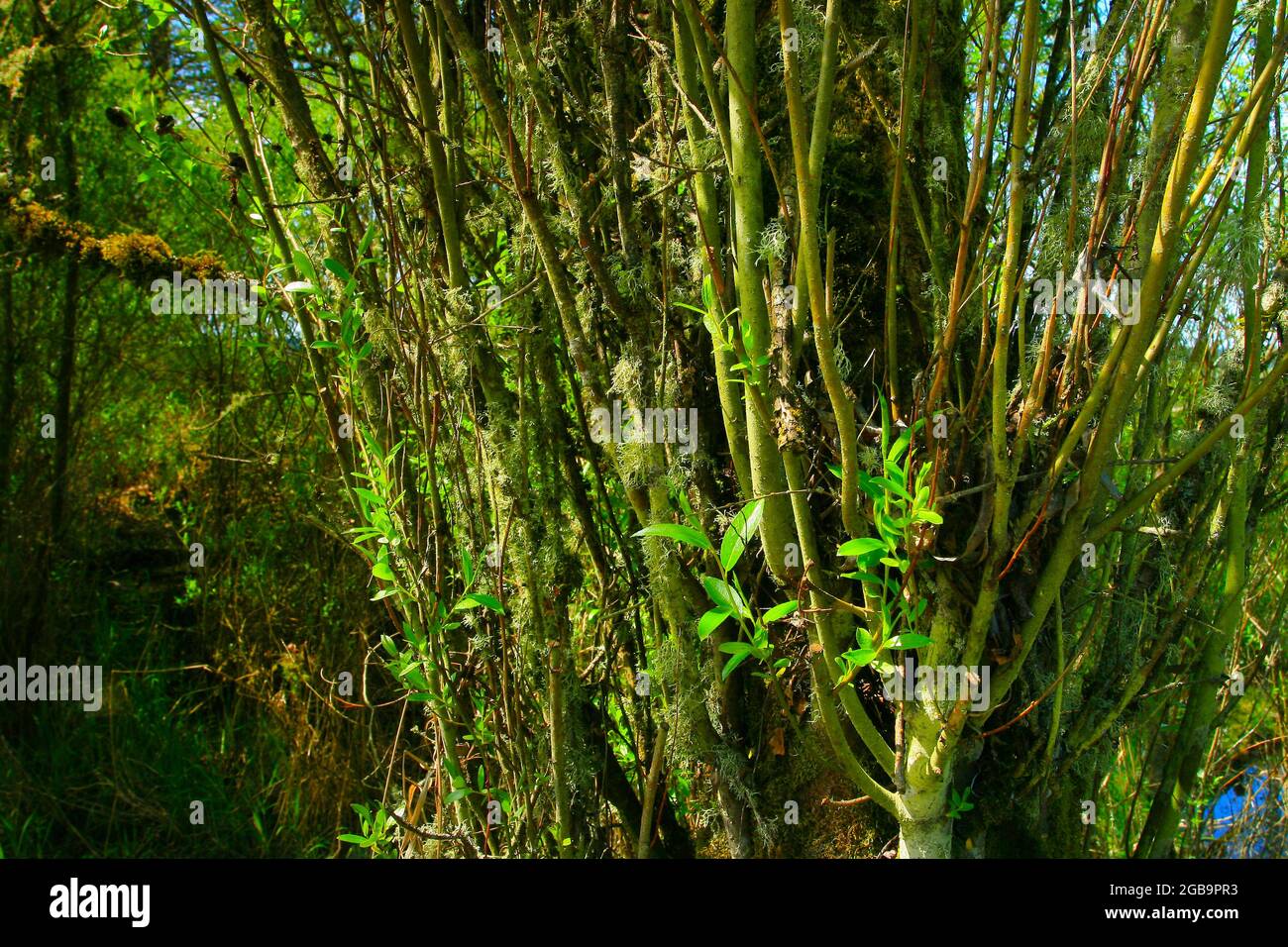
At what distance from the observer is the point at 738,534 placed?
1485 mm

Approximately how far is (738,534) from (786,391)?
230 millimetres

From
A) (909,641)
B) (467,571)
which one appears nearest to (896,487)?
(909,641)

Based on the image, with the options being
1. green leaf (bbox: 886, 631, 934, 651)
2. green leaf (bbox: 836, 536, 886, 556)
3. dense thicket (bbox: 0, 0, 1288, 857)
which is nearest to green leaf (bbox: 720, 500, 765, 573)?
dense thicket (bbox: 0, 0, 1288, 857)

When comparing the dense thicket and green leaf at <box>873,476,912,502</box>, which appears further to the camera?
the dense thicket

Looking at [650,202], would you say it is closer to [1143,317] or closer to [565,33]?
[565,33]

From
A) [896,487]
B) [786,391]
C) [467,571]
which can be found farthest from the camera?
[467,571]

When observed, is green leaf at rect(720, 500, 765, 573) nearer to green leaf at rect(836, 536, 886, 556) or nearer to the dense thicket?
the dense thicket

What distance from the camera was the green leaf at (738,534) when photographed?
4.72 feet

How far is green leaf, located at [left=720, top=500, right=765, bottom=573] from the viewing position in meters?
1.44

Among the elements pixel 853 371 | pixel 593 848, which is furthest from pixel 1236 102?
pixel 593 848

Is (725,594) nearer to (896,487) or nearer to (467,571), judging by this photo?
(896,487)

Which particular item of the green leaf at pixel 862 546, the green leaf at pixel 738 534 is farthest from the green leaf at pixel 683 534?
the green leaf at pixel 862 546
